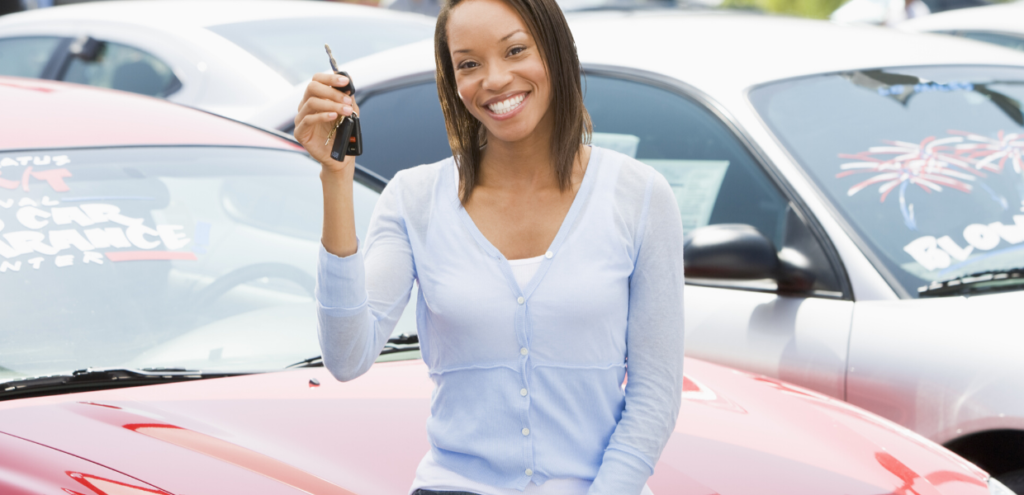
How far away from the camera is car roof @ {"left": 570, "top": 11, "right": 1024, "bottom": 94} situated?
3.34m

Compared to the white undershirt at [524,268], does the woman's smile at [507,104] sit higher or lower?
higher

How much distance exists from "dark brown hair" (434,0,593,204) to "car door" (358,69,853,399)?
3.99ft

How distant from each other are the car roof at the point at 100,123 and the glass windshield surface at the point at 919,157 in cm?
153

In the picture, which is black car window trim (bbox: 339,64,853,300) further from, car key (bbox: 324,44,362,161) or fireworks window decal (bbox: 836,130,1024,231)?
car key (bbox: 324,44,362,161)

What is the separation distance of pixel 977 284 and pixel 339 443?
5.71 ft

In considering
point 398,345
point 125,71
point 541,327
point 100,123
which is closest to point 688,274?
point 398,345

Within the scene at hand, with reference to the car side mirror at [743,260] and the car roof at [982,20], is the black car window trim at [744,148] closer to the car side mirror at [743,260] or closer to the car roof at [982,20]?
the car side mirror at [743,260]

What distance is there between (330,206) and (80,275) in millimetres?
971

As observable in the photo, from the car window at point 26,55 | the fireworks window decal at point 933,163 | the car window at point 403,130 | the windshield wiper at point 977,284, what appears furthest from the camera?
the car window at point 26,55

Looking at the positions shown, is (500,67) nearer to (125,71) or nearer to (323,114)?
(323,114)

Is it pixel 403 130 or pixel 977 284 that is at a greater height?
pixel 403 130

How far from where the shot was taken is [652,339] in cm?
168

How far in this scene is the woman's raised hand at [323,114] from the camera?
5.17 ft

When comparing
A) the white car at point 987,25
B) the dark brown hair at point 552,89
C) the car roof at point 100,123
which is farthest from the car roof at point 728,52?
the white car at point 987,25
